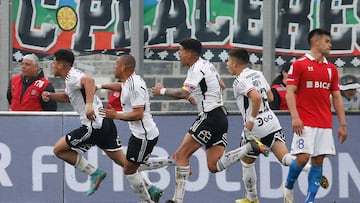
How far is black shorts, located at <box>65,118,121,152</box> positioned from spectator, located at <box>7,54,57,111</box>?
66.2 inches

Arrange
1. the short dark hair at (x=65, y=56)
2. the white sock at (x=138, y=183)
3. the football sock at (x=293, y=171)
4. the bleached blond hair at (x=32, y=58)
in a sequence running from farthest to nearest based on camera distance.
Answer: the bleached blond hair at (x=32, y=58) < the short dark hair at (x=65, y=56) < the white sock at (x=138, y=183) < the football sock at (x=293, y=171)

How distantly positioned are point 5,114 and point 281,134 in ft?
12.6

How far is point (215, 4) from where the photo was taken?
16766mm

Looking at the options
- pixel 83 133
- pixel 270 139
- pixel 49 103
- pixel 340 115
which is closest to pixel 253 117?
pixel 270 139

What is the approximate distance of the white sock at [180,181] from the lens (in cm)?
1401

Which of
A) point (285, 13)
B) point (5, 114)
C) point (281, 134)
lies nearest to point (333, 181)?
point (281, 134)

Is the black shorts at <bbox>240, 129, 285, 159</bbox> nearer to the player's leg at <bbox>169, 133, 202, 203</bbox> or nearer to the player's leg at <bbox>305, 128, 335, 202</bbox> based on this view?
the player's leg at <bbox>169, 133, 202, 203</bbox>

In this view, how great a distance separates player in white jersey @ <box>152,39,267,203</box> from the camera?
45.6ft

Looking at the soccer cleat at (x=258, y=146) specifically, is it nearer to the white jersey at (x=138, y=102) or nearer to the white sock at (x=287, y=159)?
the white sock at (x=287, y=159)

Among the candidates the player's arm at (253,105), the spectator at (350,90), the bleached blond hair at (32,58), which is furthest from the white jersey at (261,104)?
the bleached blond hair at (32,58)

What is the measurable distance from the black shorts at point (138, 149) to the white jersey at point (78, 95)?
2.11 ft

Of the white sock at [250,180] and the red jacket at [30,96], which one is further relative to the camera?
the red jacket at [30,96]

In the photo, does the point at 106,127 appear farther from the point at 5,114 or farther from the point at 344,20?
the point at 344,20

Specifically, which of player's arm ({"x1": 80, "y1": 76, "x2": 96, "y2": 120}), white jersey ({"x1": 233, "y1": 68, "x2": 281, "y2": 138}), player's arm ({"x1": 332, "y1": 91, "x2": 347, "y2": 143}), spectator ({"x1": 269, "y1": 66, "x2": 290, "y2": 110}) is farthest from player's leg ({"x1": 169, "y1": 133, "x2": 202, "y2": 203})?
spectator ({"x1": 269, "y1": 66, "x2": 290, "y2": 110})
